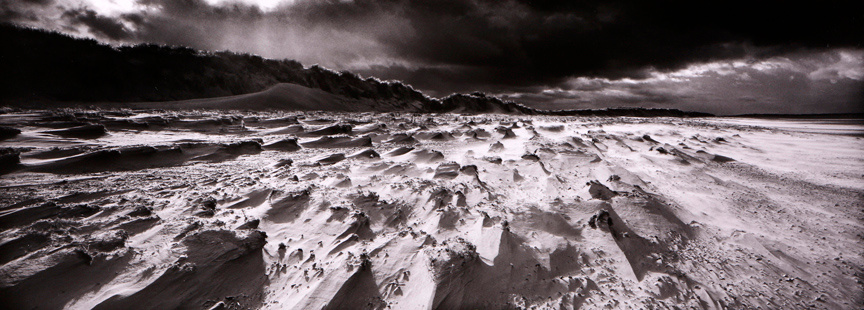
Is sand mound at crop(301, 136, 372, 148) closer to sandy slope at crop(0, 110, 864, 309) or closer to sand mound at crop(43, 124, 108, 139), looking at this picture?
sandy slope at crop(0, 110, 864, 309)

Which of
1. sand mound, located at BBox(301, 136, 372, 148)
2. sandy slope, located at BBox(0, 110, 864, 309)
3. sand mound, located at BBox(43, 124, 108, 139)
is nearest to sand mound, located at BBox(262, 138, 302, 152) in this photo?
sand mound, located at BBox(301, 136, 372, 148)

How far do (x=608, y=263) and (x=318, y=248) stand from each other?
81.5 inches

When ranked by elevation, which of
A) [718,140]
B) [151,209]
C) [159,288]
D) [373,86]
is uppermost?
[373,86]

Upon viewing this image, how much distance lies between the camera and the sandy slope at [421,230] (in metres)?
2.05

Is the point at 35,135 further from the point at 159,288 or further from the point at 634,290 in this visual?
the point at 634,290

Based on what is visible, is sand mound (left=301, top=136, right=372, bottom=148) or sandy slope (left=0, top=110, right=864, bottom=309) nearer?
sandy slope (left=0, top=110, right=864, bottom=309)

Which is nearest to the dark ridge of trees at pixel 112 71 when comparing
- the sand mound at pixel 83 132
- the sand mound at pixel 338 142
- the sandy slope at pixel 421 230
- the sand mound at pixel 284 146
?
the sand mound at pixel 83 132

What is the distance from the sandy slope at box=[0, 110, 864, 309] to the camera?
205cm

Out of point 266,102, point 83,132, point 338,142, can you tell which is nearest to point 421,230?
point 338,142

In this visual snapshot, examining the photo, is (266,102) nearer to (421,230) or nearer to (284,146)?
(284,146)

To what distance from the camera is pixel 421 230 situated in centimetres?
274

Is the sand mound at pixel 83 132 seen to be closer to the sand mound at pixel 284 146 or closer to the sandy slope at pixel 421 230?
the sandy slope at pixel 421 230

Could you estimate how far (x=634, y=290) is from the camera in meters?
2.09

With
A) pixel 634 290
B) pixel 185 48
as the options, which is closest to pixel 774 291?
pixel 634 290
